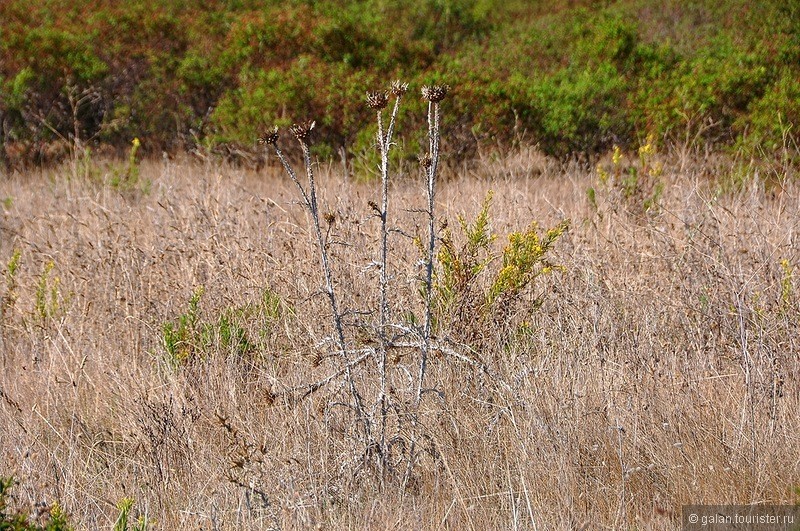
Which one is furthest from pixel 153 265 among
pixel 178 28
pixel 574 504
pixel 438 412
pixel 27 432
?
pixel 178 28

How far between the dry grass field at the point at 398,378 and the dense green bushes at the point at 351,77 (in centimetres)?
204

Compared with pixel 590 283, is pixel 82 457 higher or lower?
lower

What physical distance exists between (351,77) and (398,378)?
465 cm

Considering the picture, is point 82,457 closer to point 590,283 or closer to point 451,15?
point 590,283

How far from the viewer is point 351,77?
7207mm

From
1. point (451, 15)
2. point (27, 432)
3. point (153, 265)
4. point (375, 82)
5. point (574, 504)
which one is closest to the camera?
point (574, 504)

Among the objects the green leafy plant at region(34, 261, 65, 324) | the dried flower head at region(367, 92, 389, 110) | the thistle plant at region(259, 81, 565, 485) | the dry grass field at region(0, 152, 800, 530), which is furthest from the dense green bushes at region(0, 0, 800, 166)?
the dried flower head at region(367, 92, 389, 110)

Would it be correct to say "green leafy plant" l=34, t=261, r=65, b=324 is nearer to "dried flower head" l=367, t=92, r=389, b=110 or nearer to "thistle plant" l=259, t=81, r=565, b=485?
"thistle plant" l=259, t=81, r=565, b=485

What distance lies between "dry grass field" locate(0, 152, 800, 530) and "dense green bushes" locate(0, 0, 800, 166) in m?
2.04

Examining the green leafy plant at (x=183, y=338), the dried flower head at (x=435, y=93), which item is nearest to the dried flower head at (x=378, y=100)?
the dried flower head at (x=435, y=93)

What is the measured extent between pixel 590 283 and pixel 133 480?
2.06 metres

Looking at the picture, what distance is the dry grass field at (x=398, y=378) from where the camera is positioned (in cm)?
247

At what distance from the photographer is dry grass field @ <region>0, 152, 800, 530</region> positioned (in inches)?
97.1

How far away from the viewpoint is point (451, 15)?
475 inches
